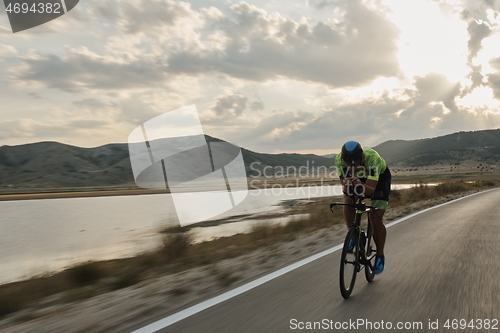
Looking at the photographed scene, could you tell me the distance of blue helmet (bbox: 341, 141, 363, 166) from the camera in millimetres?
4434

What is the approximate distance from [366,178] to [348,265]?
3.76 ft

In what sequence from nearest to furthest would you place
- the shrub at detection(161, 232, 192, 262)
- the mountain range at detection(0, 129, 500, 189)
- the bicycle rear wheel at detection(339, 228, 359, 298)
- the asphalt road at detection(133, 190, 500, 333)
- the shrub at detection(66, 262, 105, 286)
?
1. the asphalt road at detection(133, 190, 500, 333)
2. the bicycle rear wheel at detection(339, 228, 359, 298)
3. the shrub at detection(66, 262, 105, 286)
4. the shrub at detection(161, 232, 192, 262)
5. the mountain range at detection(0, 129, 500, 189)

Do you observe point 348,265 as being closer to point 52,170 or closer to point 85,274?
point 85,274

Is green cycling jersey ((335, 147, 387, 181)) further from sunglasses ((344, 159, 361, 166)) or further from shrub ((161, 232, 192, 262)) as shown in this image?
shrub ((161, 232, 192, 262))

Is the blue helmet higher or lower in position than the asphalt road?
higher

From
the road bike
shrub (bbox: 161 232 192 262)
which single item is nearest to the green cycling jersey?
the road bike

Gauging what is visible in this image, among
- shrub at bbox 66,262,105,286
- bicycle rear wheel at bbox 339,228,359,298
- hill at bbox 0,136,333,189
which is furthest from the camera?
hill at bbox 0,136,333,189

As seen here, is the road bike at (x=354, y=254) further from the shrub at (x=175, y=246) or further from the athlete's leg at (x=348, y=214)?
the shrub at (x=175, y=246)

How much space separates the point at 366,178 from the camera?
187 inches

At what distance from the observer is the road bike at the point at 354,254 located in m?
4.45

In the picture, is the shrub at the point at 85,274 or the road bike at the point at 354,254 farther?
the shrub at the point at 85,274

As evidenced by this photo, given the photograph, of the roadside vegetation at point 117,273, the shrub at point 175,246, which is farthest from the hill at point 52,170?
the roadside vegetation at point 117,273

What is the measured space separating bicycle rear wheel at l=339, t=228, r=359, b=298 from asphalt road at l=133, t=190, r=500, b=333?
15 cm

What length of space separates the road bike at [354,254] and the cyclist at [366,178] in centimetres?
10
